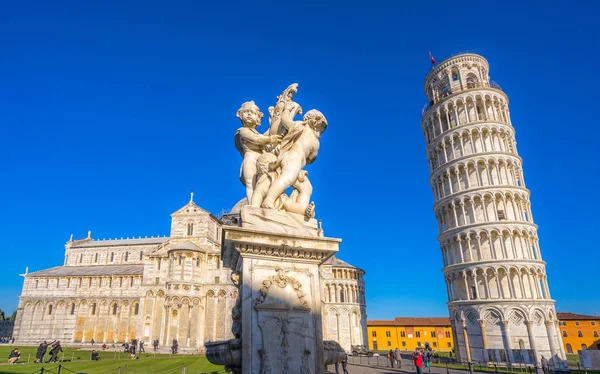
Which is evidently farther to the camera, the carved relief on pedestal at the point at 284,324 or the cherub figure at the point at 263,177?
the cherub figure at the point at 263,177

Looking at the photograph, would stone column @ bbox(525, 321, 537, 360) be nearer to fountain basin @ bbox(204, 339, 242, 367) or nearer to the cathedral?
the cathedral

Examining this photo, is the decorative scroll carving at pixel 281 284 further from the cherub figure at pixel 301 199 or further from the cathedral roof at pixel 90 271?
the cathedral roof at pixel 90 271

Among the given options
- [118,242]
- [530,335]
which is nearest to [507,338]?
[530,335]

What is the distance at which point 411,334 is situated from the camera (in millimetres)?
88938

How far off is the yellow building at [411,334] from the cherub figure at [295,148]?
300 ft

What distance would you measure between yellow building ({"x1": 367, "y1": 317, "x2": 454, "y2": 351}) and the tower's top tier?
196 feet

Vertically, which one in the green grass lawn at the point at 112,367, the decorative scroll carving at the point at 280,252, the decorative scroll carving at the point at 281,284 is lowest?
the green grass lawn at the point at 112,367

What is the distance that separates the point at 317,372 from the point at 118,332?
228 ft

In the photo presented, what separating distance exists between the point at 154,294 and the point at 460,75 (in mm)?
50952

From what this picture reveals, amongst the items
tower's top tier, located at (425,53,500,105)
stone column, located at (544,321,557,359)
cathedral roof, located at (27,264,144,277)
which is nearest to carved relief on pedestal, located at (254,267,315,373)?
stone column, located at (544,321,557,359)

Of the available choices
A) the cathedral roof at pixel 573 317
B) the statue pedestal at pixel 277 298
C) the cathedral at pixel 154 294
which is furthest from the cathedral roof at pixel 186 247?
the cathedral roof at pixel 573 317

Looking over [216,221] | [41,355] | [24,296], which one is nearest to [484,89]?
[216,221]

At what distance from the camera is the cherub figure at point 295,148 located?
17.9 ft

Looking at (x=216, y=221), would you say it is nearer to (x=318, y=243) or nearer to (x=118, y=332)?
(x=118, y=332)
